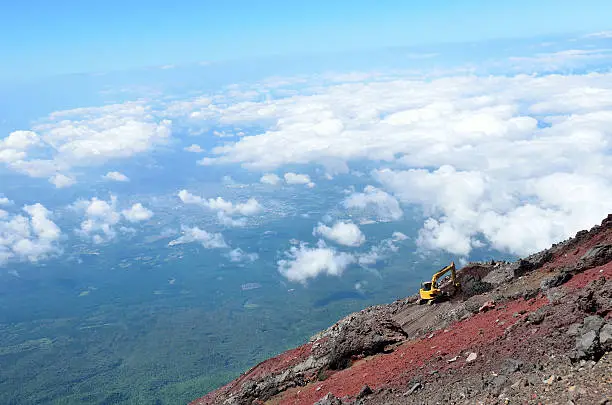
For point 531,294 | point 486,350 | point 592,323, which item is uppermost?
point 592,323

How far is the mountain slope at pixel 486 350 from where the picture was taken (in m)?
17.9

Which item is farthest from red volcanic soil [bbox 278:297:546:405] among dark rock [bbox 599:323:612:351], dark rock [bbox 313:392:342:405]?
dark rock [bbox 599:323:612:351]

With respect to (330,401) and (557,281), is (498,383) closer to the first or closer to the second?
(330,401)

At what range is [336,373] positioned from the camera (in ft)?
103

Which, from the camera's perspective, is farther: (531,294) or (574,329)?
(531,294)

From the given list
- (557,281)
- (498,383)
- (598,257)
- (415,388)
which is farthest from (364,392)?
(598,257)

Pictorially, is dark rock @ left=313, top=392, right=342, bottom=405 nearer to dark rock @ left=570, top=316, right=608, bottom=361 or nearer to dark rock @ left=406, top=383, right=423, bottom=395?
dark rock @ left=406, top=383, right=423, bottom=395

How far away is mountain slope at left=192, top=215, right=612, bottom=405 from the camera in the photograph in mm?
17859

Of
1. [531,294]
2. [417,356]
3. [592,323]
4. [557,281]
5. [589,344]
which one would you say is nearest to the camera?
[589,344]

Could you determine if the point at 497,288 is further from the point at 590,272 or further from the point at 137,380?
the point at 137,380

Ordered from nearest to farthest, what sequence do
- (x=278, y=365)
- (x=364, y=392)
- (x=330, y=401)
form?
(x=364, y=392)
(x=330, y=401)
(x=278, y=365)

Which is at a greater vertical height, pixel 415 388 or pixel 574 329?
pixel 574 329

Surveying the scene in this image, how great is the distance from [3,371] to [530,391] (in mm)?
212107

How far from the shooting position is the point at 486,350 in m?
22.8
